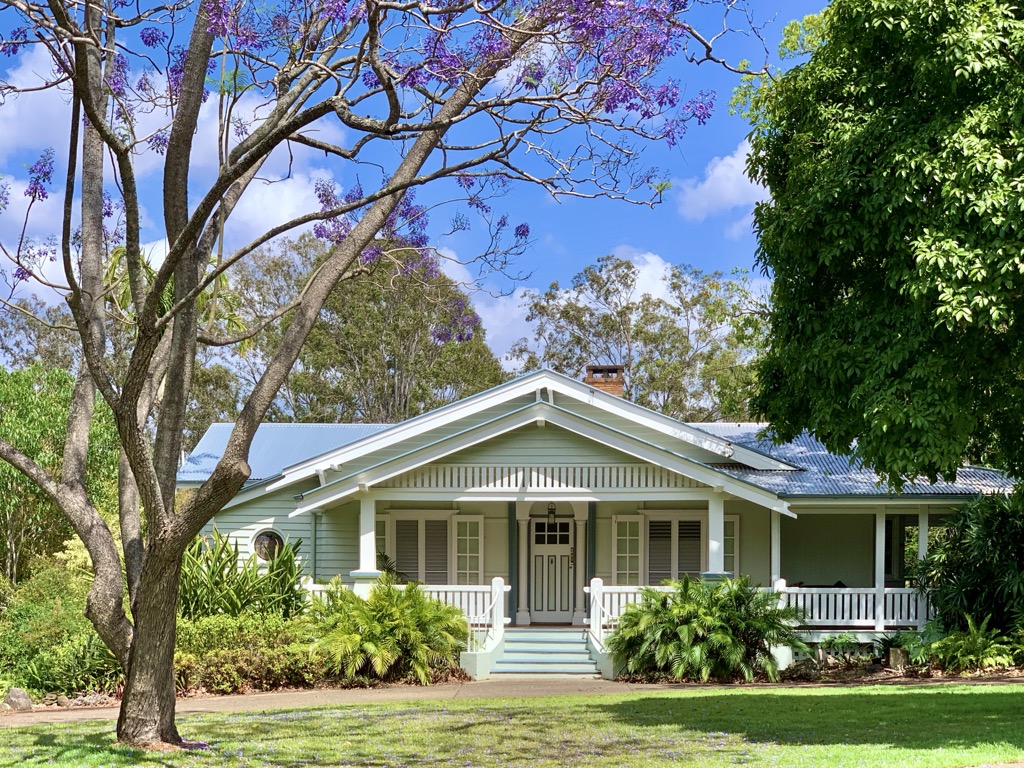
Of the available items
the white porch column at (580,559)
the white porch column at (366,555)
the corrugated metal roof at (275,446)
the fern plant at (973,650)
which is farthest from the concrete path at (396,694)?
the corrugated metal roof at (275,446)

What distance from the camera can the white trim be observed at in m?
20.9

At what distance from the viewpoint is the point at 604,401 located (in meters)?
21.5

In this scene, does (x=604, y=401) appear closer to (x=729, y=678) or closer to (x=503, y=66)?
(x=729, y=678)

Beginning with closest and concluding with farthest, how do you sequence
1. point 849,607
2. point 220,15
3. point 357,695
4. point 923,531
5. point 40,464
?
point 220,15, point 357,695, point 849,607, point 923,531, point 40,464

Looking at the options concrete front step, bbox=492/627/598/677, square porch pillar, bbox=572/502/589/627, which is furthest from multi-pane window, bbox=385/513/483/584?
concrete front step, bbox=492/627/598/677

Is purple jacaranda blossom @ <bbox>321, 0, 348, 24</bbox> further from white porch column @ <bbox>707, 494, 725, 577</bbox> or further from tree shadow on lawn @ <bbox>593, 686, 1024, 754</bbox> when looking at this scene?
white porch column @ <bbox>707, 494, 725, 577</bbox>

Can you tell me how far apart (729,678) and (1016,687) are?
4.08 m

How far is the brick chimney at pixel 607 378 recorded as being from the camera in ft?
84.2

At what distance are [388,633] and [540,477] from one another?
4008 millimetres

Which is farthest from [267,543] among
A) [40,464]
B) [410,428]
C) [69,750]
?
[69,750]

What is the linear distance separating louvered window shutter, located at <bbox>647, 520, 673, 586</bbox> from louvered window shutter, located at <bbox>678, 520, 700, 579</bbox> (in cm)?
25

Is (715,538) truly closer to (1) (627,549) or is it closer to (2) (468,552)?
(1) (627,549)

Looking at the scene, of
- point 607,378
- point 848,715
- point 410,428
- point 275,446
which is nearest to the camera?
point 848,715

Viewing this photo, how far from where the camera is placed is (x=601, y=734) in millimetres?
11539
